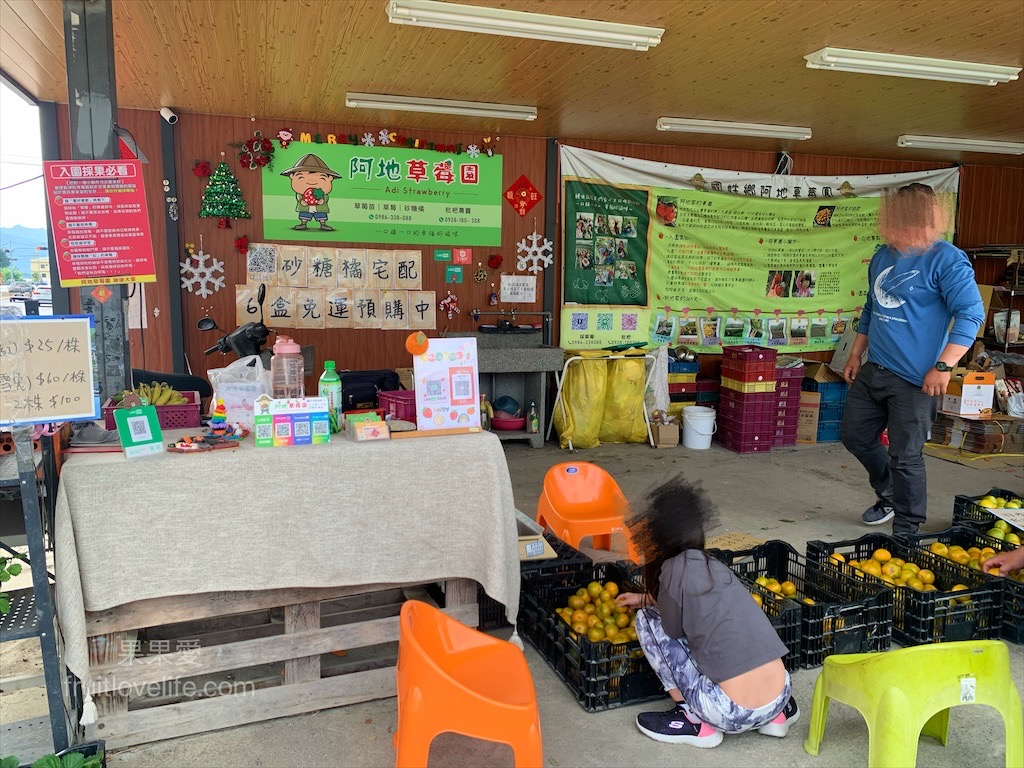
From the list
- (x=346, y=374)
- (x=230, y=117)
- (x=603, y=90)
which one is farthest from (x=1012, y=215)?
(x=230, y=117)

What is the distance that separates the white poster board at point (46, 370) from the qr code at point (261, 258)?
442 cm

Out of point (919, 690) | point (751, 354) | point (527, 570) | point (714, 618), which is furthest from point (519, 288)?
point (919, 690)

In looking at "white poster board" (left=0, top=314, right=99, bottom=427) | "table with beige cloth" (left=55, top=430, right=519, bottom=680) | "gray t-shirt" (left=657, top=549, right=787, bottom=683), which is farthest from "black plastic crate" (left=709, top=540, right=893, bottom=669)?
"white poster board" (left=0, top=314, right=99, bottom=427)

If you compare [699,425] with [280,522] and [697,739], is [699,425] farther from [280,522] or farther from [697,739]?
[280,522]

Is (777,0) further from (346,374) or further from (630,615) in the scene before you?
(346,374)

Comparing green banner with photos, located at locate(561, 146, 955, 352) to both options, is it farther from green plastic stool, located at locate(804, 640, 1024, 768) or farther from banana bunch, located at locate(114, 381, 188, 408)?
green plastic stool, located at locate(804, 640, 1024, 768)

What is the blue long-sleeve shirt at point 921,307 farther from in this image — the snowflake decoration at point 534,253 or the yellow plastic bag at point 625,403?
the snowflake decoration at point 534,253

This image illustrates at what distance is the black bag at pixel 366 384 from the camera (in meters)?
5.02

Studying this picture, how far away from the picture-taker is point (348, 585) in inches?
102

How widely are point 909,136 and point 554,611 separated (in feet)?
20.1

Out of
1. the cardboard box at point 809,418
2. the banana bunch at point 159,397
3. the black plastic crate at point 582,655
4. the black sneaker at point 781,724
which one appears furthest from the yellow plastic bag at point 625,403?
the banana bunch at point 159,397

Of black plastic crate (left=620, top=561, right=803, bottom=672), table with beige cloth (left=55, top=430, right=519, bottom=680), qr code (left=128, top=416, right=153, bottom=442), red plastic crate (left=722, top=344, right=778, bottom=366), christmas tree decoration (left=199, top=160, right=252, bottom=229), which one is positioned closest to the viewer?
table with beige cloth (left=55, top=430, right=519, bottom=680)

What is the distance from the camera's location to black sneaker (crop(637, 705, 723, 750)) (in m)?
2.46

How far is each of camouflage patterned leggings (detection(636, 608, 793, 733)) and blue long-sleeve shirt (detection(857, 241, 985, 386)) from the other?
2.30 metres
